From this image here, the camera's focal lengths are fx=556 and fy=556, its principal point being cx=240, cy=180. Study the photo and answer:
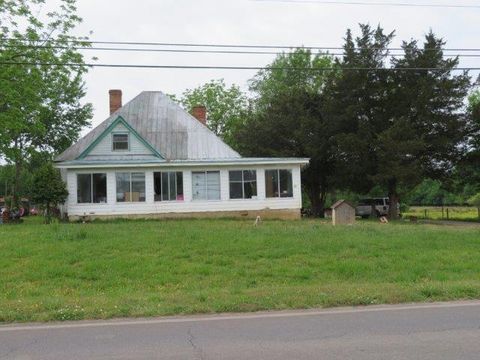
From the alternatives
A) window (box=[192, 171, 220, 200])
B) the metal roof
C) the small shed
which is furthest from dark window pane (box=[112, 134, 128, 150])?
the small shed

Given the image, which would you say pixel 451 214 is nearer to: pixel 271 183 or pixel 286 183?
pixel 286 183

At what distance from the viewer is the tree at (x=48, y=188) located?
26.1 m

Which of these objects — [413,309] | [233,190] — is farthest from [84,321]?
[233,190]

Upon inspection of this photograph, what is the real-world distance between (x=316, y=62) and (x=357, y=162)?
24709mm

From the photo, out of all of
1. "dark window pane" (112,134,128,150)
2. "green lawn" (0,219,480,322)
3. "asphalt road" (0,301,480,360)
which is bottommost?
"asphalt road" (0,301,480,360)

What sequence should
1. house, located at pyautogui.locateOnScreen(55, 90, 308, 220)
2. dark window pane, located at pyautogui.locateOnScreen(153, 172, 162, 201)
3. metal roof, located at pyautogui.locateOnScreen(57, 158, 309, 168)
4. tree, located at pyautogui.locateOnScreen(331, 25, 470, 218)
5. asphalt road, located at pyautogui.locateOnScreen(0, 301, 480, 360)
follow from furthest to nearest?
tree, located at pyautogui.locateOnScreen(331, 25, 470, 218)
dark window pane, located at pyautogui.locateOnScreen(153, 172, 162, 201)
house, located at pyautogui.locateOnScreen(55, 90, 308, 220)
metal roof, located at pyautogui.locateOnScreen(57, 158, 309, 168)
asphalt road, located at pyautogui.locateOnScreen(0, 301, 480, 360)

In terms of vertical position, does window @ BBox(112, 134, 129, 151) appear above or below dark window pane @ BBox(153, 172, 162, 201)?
above

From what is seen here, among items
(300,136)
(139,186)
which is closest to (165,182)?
(139,186)

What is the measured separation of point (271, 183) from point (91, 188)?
919 cm

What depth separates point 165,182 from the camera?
93.7 feet

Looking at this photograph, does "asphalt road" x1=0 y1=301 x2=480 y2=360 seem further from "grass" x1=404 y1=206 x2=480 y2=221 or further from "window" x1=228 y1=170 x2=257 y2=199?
"grass" x1=404 y1=206 x2=480 y2=221

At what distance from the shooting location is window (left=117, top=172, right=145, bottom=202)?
28188mm

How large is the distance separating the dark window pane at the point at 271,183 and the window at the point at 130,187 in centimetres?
638

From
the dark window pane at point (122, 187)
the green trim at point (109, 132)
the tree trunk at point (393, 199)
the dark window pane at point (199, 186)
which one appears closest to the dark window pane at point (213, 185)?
the dark window pane at point (199, 186)
